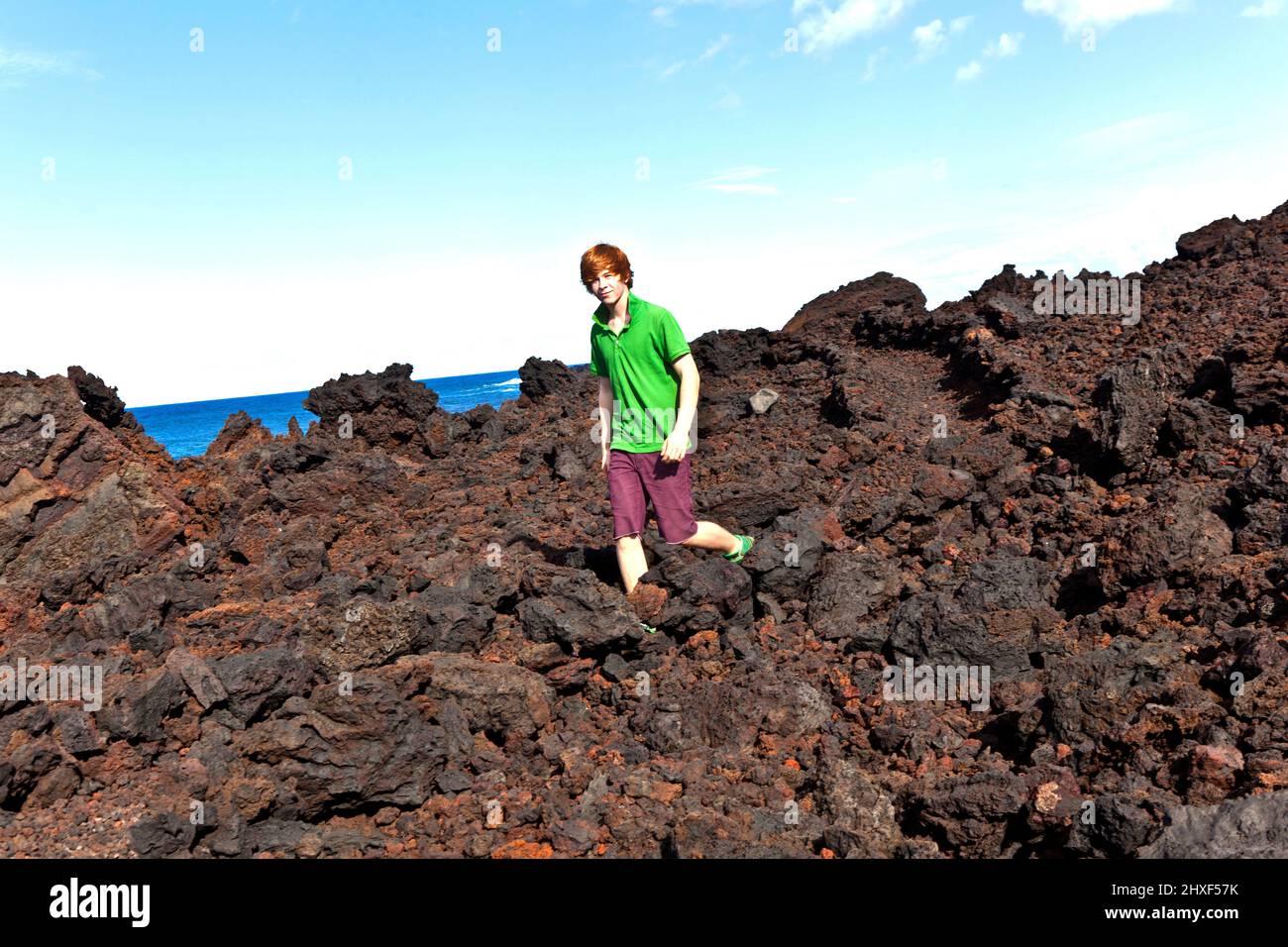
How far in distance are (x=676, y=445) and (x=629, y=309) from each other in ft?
2.98

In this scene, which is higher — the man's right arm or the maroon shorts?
the man's right arm

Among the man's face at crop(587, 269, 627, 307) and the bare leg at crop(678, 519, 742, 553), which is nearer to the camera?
the man's face at crop(587, 269, 627, 307)

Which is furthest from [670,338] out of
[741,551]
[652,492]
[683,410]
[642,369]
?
[741,551]

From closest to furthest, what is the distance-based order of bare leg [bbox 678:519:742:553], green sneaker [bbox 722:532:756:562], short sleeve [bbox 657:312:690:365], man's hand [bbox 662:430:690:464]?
man's hand [bbox 662:430:690:464] → short sleeve [bbox 657:312:690:365] → bare leg [bbox 678:519:742:553] → green sneaker [bbox 722:532:756:562]

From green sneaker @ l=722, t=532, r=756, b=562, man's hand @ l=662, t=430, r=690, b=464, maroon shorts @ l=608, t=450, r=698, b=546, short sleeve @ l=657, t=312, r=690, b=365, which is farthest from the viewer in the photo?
green sneaker @ l=722, t=532, r=756, b=562

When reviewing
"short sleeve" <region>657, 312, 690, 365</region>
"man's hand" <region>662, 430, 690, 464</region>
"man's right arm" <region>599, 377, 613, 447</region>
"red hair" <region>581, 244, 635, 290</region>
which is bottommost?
"man's hand" <region>662, 430, 690, 464</region>

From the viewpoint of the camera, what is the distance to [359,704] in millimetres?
3906

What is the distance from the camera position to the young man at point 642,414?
212 inches

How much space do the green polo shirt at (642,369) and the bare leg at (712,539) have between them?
1.73ft

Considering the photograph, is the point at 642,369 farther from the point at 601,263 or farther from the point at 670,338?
the point at 601,263

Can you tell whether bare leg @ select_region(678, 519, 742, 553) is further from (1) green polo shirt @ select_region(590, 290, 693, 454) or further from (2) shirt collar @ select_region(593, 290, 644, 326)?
(2) shirt collar @ select_region(593, 290, 644, 326)

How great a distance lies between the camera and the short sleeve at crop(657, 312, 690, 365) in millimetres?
5344

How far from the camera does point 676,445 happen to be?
514cm

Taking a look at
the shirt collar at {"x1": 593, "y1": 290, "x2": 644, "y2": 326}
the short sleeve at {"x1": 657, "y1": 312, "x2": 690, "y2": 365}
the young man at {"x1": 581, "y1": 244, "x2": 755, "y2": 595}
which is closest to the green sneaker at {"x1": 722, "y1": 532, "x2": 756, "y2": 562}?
the young man at {"x1": 581, "y1": 244, "x2": 755, "y2": 595}
